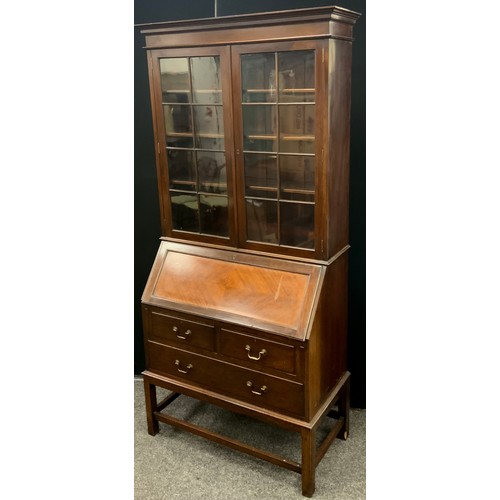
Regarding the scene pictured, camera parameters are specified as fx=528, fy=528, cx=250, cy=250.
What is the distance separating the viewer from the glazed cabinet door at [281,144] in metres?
2.22

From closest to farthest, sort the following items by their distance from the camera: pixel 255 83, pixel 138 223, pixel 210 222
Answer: pixel 255 83 < pixel 210 222 < pixel 138 223

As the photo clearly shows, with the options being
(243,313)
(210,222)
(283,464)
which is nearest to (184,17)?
(210,222)

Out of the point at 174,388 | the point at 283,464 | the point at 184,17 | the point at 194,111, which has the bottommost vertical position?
the point at 283,464

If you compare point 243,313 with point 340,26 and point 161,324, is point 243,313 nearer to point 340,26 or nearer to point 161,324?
point 161,324

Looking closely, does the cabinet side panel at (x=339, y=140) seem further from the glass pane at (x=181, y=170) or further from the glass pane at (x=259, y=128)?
the glass pane at (x=181, y=170)

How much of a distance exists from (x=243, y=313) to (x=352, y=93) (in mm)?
1196

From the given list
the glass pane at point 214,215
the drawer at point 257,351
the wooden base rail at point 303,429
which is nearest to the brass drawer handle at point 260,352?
the drawer at point 257,351

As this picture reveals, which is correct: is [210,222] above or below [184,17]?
below

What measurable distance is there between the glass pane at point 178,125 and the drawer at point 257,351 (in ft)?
3.11

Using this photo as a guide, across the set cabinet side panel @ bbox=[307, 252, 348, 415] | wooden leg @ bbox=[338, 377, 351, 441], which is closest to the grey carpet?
wooden leg @ bbox=[338, 377, 351, 441]

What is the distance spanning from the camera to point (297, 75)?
223 centimetres

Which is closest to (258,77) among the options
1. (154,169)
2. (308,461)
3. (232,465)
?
(154,169)

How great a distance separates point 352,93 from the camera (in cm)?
259

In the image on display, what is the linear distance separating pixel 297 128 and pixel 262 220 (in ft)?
1.53
